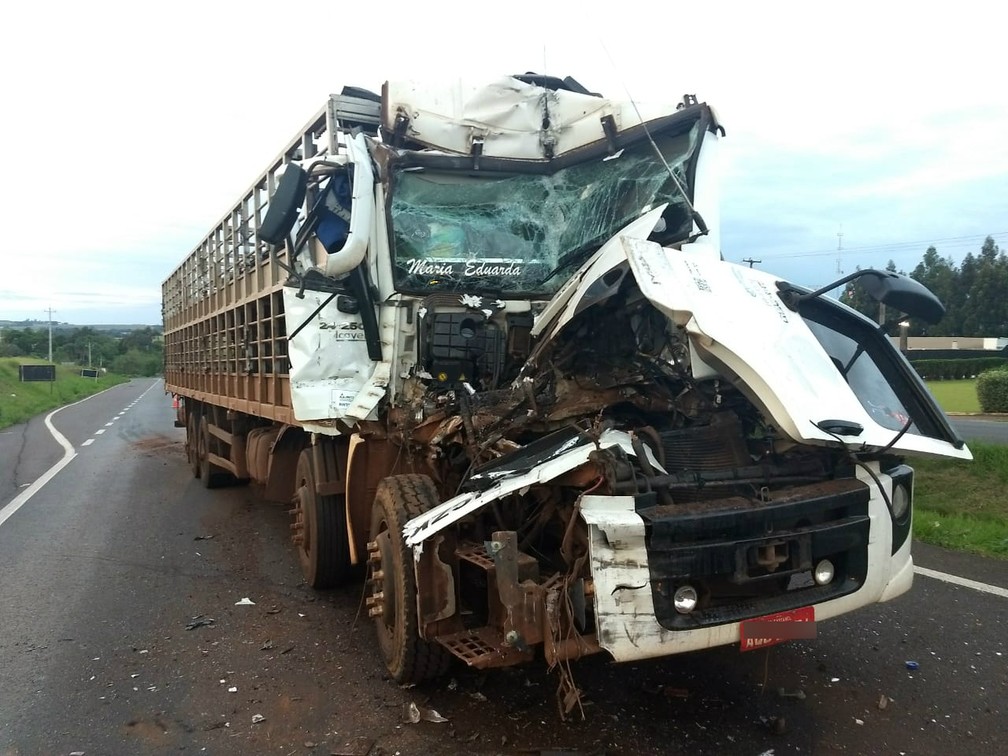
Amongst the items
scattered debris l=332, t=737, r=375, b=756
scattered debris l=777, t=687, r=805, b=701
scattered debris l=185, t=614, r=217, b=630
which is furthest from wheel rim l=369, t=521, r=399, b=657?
scattered debris l=777, t=687, r=805, b=701

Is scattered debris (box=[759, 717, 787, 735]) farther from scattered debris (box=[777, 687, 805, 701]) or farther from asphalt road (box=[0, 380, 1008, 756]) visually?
scattered debris (box=[777, 687, 805, 701])

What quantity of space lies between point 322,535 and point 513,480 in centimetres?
267

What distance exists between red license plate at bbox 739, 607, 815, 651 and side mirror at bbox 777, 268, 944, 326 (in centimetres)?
136

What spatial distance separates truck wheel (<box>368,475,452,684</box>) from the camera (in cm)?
357

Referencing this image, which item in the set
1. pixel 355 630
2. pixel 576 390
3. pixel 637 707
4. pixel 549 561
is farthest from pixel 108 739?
pixel 576 390

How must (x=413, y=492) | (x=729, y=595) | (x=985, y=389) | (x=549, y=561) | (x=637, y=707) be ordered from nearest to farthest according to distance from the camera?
(x=729, y=595) < (x=549, y=561) < (x=637, y=707) < (x=413, y=492) < (x=985, y=389)

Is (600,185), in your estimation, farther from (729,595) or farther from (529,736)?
(529,736)

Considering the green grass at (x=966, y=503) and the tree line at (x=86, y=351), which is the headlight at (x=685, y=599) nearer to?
the green grass at (x=966, y=503)

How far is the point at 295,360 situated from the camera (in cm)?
482

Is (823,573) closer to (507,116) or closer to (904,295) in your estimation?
(904,295)

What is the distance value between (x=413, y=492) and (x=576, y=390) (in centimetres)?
95

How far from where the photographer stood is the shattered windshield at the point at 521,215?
458cm

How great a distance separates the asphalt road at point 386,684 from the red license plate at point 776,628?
54 cm

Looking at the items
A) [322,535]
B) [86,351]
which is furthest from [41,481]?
[86,351]
